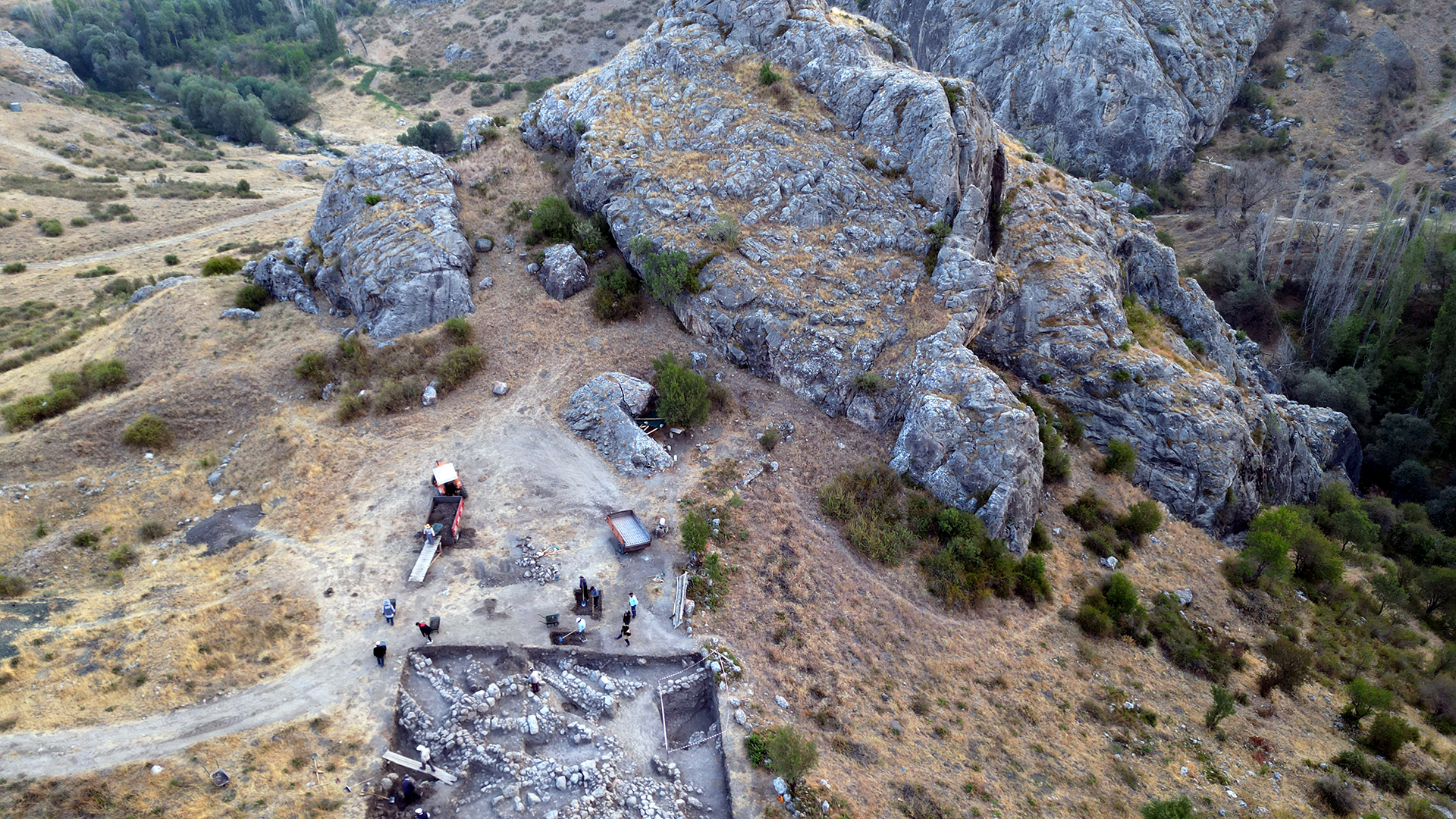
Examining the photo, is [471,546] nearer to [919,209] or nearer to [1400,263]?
[919,209]

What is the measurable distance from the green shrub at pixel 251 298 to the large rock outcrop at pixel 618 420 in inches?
826

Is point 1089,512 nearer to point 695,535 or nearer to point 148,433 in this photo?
point 695,535

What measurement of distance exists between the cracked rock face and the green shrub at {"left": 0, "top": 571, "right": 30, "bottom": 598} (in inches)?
660

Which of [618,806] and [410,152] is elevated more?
[410,152]

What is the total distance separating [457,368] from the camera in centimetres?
3225

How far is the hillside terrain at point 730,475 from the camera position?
1961 centimetres

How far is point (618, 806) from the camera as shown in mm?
18047

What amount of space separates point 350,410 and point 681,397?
16038 millimetres

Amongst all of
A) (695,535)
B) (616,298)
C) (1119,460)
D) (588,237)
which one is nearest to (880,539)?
(695,535)

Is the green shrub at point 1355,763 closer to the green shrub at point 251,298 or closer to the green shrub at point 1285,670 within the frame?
the green shrub at point 1285,670

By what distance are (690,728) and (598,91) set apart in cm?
3863

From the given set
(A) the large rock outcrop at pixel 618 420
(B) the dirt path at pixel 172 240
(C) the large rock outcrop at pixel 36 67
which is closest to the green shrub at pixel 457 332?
(A) the large rock outcrop at pixel 618 420

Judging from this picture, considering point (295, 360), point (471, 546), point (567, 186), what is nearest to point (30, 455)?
point (295, 360)

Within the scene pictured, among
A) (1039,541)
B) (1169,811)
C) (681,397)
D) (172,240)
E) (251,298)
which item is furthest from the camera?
(172,240)
